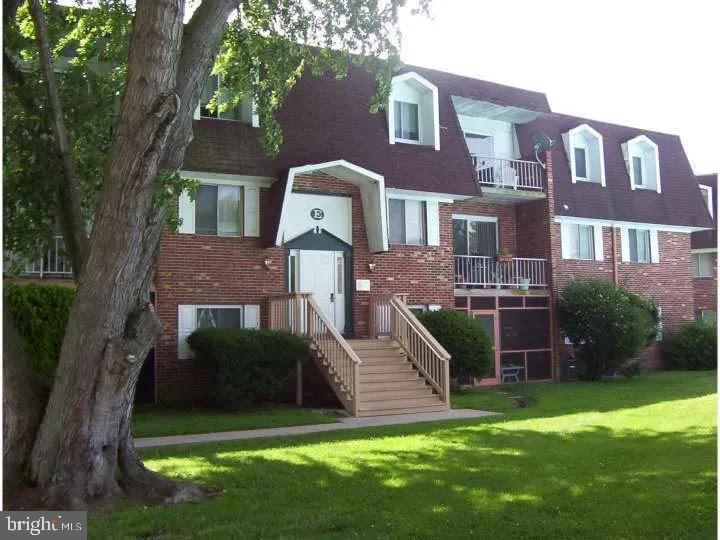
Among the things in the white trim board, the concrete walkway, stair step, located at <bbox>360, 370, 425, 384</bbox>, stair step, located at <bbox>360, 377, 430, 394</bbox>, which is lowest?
the concrete walkway

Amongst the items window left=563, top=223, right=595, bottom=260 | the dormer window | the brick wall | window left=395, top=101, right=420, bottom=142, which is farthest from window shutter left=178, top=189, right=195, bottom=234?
the brick wall

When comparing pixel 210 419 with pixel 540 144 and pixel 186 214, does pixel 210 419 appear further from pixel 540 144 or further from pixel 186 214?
pixel 540 144

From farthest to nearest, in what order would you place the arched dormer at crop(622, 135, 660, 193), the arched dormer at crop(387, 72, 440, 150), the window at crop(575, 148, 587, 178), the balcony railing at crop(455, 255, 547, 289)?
the arched dormer at crop(622, 135, 660, 193) → the window at crop(575, 148, 587, 178) → the balcony railing at crop(455, 255, 547, 289) → the arched dormer at crop(387, 72, 440, 150)

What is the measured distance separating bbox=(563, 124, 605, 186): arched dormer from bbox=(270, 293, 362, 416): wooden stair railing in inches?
473

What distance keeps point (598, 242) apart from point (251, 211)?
40.3 ft

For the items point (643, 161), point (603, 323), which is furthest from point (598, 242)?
point (643, 161)

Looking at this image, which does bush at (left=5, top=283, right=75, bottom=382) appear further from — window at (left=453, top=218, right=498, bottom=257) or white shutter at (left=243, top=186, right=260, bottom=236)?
window at (left=453, top=218, right=498, bottom=257)

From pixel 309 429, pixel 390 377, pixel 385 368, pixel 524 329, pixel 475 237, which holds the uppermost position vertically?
pixel 475 237

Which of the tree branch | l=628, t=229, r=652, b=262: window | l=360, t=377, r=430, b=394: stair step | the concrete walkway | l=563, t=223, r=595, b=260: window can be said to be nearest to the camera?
the tree branch

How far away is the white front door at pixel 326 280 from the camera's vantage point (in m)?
17.6

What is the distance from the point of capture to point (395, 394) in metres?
15.1

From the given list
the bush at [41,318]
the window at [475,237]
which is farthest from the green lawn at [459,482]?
the window at [475,237]

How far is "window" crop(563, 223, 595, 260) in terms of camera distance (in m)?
23.2

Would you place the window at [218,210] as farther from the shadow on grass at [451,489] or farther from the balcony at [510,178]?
the balcony at [510,178]
